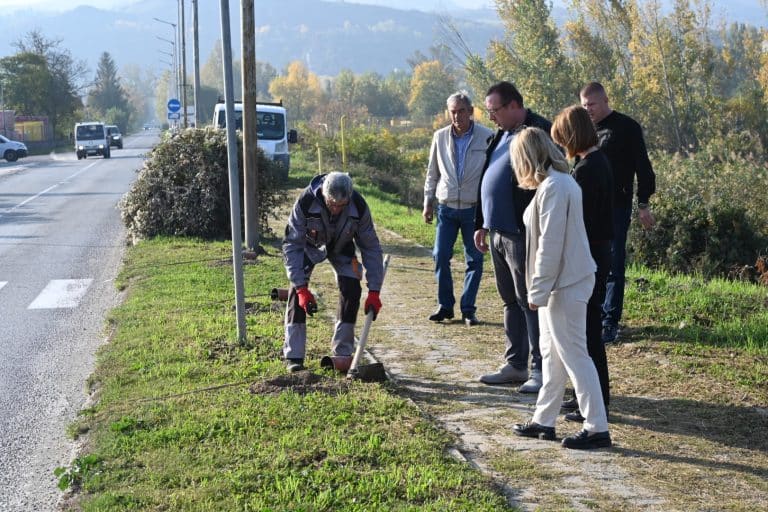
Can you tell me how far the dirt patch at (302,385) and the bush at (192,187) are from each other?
970 cm

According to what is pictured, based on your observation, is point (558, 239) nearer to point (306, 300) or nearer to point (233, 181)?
point (306, 300)

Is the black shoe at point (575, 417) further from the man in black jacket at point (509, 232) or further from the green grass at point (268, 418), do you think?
the green grass at point (268, 418)

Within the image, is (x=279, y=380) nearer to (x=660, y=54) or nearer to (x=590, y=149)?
(x=590, y=149)

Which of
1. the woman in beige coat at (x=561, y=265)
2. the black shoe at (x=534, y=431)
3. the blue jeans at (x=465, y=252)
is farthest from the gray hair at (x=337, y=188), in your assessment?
the blue jeans at (x=465, y=252)

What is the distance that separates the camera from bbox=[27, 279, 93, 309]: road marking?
1251 cm

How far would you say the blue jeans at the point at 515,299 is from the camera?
6.70 metres

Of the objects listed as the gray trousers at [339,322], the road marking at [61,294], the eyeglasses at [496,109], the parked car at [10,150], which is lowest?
the road marking at [61,294]

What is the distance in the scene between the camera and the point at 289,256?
7402mm

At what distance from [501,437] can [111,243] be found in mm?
14309

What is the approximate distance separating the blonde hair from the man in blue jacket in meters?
1.63

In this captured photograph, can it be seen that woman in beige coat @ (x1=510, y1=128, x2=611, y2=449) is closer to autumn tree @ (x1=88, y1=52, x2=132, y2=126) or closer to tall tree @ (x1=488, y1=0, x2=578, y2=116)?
tall tree @ (x1=488, y1=0, x2=578, y2=116)

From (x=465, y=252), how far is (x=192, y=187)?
8.89 meters

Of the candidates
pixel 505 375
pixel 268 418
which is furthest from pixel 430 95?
pixel 268 418

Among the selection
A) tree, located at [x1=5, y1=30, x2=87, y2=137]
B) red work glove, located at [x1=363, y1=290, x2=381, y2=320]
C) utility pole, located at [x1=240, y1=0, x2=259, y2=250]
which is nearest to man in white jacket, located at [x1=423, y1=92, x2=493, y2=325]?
red work glove, located at [x1=363, y1=290, x2=381, y2=320]
